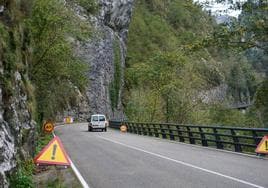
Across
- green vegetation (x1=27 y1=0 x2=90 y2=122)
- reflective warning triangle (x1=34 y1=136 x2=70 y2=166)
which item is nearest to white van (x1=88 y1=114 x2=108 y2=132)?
green vegetation (x1=27 y1=0 x2=90 y2=122)

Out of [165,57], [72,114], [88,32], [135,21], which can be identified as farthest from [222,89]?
[88,32]

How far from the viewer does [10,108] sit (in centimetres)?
1073

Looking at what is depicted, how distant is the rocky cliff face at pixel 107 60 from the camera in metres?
79.7

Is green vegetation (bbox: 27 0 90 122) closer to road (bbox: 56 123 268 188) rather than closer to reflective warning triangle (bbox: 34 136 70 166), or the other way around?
road (bbox: 56 123 268 188)

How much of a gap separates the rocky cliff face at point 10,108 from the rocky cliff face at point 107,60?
60846mm

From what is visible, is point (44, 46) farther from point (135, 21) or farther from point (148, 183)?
point (135, 21)

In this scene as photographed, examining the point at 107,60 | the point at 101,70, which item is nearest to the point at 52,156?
the point at 101,70

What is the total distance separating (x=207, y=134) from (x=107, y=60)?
6429 cm

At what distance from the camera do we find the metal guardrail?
17.8m

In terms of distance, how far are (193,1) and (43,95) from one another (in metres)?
13.5

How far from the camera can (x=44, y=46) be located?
87.4 feet

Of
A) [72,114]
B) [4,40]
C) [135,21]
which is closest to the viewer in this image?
[4,40]

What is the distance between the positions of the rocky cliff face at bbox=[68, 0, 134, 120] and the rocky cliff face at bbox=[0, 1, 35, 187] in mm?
60846

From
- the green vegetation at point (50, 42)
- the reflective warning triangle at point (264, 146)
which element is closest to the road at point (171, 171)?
the reflective warning triangle at point (264, 146)
